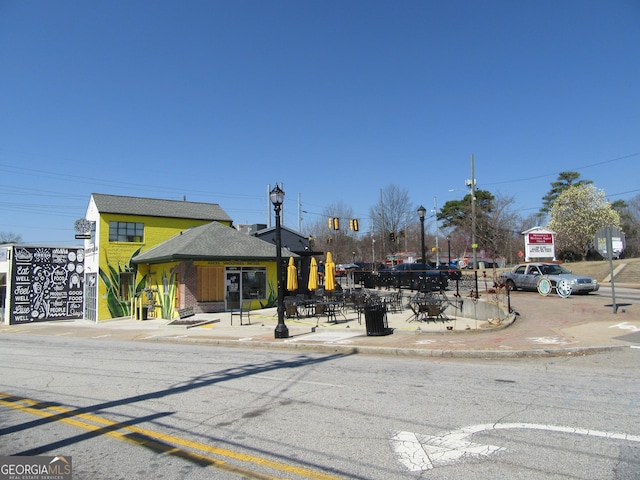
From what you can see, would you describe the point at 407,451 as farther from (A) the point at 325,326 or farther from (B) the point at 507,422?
(A) the point at 325,326

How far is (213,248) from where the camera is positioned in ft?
80.6

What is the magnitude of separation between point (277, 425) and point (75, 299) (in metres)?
33.1

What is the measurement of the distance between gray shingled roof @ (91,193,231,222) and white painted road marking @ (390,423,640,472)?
1160 inches

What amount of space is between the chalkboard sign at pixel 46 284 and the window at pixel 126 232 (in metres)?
5.12

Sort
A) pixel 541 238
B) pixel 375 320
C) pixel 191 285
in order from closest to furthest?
1. pixel 375 320
2. pixel 191 285
3. pixel 541 238

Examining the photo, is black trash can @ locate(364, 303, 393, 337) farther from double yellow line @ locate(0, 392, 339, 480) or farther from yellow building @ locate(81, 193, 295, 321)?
yellow building @ locate(81, 193, 295, 321)

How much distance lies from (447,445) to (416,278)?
75.3ft

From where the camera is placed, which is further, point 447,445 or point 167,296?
point 167,296

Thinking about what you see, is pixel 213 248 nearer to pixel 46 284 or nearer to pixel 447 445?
pixel 46 284

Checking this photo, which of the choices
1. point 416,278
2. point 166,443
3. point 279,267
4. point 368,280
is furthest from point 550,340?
point 368,280

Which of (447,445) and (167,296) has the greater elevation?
(167,296)

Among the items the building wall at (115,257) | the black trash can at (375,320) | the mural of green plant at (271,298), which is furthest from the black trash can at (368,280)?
the black trash can at (375,320)

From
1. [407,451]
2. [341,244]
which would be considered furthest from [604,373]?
[341,244]

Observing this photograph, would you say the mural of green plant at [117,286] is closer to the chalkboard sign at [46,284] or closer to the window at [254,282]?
the chalkboard sign at [46,284]
